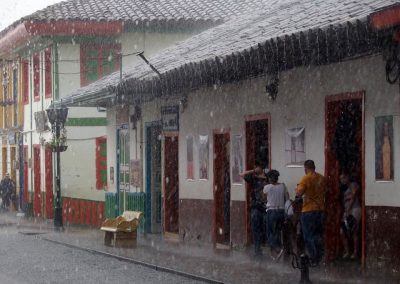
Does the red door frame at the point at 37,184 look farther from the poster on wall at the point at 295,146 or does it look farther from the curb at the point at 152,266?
the poster on wall at the point at 295,146

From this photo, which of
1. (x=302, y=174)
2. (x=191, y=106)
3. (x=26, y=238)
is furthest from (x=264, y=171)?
(x=26, y=238)

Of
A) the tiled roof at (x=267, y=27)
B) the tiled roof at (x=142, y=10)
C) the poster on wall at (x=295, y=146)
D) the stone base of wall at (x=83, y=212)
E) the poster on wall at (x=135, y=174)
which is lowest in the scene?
the stone base of wall at (x=83, y=212)

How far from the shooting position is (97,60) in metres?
34.2

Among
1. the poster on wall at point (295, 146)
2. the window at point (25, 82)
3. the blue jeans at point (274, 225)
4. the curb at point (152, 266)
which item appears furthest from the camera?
the window at point (25, 82)

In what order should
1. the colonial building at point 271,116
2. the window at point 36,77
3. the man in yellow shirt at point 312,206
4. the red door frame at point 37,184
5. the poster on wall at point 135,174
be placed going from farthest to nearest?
1. the red door frame at point 37,184
2. the window at point 36,77
3. the poster on wall at point 135,174
4. the man in yellow shirt at point 312,206
5. the colonial building at point 271,116

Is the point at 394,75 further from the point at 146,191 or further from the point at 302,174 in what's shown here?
the point at 146,191

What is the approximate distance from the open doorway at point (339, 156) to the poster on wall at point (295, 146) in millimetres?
776

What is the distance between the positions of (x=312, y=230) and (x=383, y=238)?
1.58m

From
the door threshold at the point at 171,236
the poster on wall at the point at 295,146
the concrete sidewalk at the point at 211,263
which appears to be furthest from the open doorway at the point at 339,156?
the door threshold at the point at 171,236

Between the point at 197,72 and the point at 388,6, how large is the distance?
693cm

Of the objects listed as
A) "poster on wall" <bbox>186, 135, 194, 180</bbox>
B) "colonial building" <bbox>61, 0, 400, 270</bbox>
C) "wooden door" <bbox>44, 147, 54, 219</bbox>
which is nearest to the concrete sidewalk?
"colonial building" <bbox>61, 0, 400, 270</bbox>

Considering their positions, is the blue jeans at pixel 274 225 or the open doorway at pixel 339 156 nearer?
the open doorway at pixel 339 156

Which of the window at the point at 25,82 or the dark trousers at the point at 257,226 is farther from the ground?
the window at the point at 25,82

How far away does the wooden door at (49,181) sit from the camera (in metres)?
35.1
